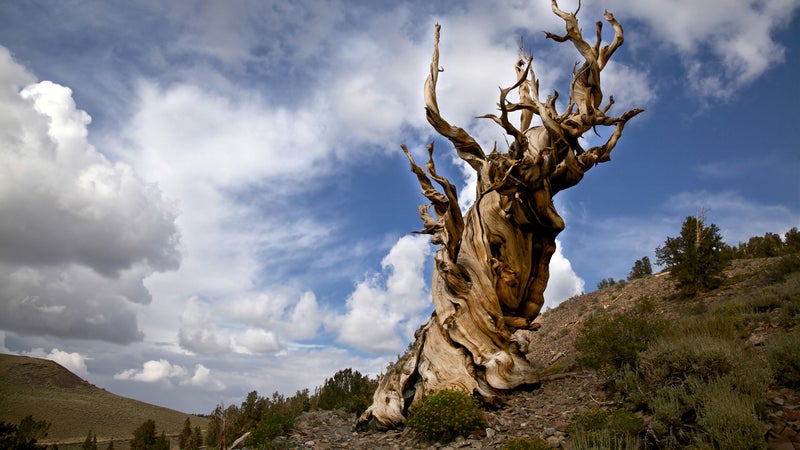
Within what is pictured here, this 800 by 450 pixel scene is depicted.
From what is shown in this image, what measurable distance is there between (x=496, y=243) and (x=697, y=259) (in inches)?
616

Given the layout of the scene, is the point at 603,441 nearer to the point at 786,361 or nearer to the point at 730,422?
the point at 730,422

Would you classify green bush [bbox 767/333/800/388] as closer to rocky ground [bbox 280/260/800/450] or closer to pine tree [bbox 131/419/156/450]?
rocky ground [bbox 280/260/800/450]

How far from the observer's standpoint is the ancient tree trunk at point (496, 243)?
9.64m

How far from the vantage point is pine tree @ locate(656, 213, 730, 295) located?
820 inches

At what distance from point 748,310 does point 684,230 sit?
14.8 m

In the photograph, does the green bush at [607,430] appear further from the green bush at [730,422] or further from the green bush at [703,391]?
the green bush at [730,422]

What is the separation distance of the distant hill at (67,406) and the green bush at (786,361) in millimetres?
33351

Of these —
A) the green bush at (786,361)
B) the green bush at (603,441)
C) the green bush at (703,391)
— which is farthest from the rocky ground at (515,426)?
the green bush at (786,361)

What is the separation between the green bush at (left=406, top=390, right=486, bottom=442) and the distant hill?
28368 millimetres

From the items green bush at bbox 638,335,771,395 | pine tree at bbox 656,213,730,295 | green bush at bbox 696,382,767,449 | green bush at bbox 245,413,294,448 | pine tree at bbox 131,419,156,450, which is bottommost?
pine tree at bbox 131,419,156,450

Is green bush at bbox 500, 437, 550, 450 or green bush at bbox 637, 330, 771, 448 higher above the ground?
green bush at bbox 637, 330, 771, 448

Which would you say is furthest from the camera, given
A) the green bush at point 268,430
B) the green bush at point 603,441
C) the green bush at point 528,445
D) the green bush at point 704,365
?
the green bush at point 268,430

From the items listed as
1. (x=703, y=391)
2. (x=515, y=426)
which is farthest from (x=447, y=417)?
(x=703, y=391)

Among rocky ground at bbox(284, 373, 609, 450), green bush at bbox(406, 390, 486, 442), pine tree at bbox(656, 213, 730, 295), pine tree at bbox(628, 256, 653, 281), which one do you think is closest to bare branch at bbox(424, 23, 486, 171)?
rocky ground at bbox(284, 373, 609, 450)
